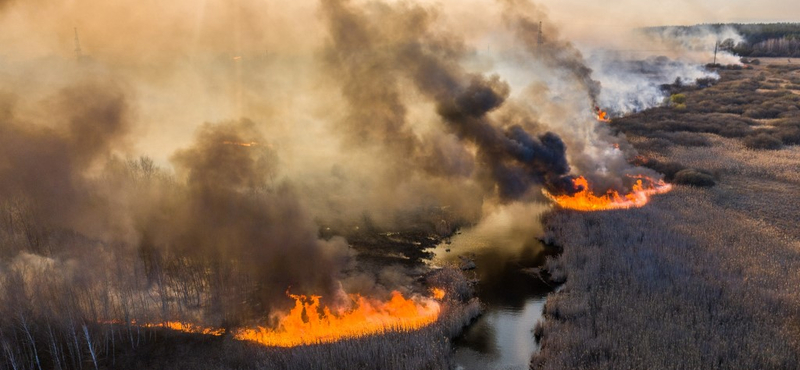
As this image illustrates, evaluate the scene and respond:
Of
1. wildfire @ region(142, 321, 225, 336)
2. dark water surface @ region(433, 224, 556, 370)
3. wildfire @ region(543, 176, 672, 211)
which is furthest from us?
wildfire @ region(543, 176, 672, 211)

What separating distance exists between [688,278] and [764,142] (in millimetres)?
48353

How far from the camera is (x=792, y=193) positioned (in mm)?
44062

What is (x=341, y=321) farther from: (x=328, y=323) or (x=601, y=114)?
(x=601, y=114)

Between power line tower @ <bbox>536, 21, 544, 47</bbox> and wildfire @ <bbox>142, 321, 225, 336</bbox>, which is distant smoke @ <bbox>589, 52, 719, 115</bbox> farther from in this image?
wildfire @ <bbox>142, 321, 225, 336</bbox>

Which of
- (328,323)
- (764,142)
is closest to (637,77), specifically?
(764,142)

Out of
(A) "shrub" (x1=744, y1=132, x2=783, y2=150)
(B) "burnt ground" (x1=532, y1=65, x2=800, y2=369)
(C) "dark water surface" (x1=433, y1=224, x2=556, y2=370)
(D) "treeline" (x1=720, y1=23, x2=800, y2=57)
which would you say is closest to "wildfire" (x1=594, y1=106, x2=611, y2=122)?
(A) "shrub" (x1=744, y1=132, x2=783, y2=150)

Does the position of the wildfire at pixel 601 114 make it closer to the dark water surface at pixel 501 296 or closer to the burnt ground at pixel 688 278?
the burnt ground at pixel 688 278

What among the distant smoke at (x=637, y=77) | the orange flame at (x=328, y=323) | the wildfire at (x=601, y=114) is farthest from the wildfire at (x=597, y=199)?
the distant smoke at (x=637, y=77)

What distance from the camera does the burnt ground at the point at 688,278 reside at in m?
21.0

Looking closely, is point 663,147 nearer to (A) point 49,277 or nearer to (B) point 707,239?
(B) point 707,239

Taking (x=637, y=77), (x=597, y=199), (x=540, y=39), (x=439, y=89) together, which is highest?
(x=637, y=77)

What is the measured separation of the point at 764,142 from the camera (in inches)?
2480

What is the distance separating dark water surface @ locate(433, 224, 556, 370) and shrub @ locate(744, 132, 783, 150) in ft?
146

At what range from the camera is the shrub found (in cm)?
6262
